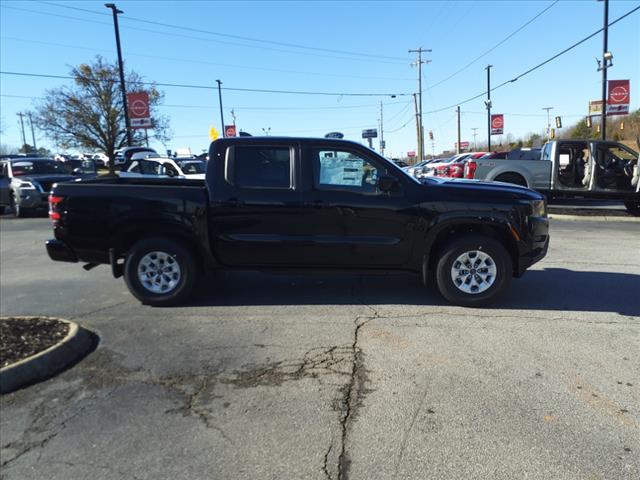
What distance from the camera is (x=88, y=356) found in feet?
14.7

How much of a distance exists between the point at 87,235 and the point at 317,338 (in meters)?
3.09

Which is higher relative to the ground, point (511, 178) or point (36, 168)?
point (36, 168)

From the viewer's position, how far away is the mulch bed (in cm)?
416

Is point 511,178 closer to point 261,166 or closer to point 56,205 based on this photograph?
point 261,166

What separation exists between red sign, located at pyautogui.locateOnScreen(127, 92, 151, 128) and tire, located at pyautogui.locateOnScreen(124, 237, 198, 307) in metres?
20.3

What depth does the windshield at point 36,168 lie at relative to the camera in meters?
17.0

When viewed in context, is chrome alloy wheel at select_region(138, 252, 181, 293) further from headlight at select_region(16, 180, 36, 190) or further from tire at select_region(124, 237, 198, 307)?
headlight at select_region(16, 180, 36, 190)

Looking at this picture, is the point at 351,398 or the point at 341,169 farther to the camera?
the point at 341,169

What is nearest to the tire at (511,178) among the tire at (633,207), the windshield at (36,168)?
the tire at (633,207)

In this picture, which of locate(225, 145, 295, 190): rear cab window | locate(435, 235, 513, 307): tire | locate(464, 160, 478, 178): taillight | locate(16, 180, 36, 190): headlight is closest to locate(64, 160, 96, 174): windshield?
locate(16, 180, 36, 190): headlight

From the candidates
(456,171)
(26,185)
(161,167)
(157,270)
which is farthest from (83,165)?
(157,270)

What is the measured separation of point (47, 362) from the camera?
13.5ft

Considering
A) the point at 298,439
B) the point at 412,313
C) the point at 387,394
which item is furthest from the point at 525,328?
the point at 298,439

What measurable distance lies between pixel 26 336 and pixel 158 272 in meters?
1.59
